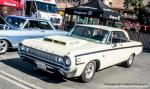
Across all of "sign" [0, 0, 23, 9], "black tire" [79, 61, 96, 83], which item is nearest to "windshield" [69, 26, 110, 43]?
"black tire" [79, 61, 96, 83]

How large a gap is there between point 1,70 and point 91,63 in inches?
97.4

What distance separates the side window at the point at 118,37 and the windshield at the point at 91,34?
277 mm

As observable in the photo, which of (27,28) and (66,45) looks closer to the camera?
(66,45)

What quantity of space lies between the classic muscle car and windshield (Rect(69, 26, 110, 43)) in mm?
2434

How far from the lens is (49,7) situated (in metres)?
21.7

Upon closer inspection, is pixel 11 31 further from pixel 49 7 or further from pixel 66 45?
pixel 49 7

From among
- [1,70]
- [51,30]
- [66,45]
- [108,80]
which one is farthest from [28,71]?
[51,30]

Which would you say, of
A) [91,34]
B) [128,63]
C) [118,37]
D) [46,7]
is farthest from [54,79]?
[46,7]

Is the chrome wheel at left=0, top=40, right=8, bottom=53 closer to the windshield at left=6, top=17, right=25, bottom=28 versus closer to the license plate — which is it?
the windshield at left=6, top=17, right=25, bottom=28

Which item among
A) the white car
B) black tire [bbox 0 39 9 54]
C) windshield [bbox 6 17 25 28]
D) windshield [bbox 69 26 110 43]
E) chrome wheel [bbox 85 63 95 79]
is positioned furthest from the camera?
windshield [bbox 6 17 25 28]

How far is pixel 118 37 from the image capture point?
9.20 meters

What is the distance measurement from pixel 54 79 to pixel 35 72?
29.4 inches

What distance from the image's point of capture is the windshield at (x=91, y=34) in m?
8.32

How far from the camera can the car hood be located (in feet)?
23.4
